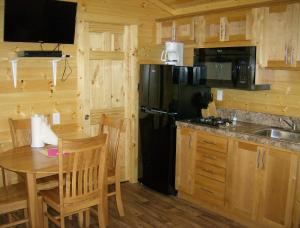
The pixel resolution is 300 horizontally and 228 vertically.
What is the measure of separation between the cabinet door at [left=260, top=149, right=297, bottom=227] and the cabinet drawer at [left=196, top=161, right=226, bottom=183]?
1.58 feet

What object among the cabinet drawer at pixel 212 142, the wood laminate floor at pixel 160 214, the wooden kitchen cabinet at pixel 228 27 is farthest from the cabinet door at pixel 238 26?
the wood laminate floor at pixel 160 214

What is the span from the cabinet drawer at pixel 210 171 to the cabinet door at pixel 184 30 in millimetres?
1460

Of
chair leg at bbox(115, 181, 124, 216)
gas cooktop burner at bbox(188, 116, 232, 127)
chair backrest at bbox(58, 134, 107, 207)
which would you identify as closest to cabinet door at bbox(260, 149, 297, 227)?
gas cooktop burner at bbox(188, 116, 232, 127)

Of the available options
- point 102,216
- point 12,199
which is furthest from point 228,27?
point 12,199

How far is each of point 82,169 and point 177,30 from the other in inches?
89.4

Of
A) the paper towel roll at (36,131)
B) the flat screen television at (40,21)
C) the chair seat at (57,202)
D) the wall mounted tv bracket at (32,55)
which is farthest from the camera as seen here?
the wall mounted tv bracket at (32,55)

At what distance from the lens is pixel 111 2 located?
4.11 metres

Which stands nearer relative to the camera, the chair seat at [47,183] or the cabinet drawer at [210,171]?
the chair seat at [47,183]

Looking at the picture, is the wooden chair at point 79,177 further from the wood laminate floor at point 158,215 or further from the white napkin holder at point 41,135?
the wood laminate floor at point 158,215

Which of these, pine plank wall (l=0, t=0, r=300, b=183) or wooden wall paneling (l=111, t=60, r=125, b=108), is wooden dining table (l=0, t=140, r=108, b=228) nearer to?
pine plank wall (l=0, t=0, r=300, b=183)

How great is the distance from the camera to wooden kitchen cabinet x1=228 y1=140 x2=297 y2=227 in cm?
297

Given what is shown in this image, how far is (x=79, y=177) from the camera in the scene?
2682mm

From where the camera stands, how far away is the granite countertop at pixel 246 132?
293 cm

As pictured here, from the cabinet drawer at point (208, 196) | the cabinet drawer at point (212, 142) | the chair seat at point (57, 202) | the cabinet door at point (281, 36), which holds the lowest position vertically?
the cabinet drawer at point (208, 196)
